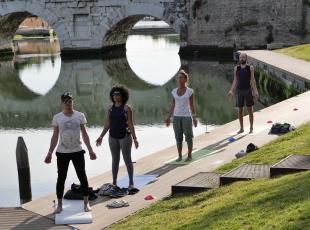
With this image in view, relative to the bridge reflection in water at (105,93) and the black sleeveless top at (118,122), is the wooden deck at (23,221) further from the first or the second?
the bridge reflection in water at (105,93)

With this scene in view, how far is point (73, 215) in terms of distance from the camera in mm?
8188

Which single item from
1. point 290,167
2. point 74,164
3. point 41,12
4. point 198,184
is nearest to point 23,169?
point 74,164

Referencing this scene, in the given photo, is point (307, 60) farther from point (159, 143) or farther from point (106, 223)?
point (106, 223)

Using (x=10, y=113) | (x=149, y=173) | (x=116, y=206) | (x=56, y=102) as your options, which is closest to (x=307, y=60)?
(x=56, y=102)

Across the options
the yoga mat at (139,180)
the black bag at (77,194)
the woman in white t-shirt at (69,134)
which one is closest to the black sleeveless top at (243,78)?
the yoga mat at (139,180)

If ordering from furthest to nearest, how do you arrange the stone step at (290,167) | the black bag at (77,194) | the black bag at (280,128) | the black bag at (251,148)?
the black bag at (280,128) → the black bag at (251,148) → the black bag at (77,194) → the stone step at (290,167)

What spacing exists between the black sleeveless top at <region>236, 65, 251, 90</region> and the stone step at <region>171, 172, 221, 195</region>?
3.92 meters

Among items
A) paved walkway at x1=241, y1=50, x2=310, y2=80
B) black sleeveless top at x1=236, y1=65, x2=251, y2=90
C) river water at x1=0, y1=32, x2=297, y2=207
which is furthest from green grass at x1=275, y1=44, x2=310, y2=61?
black sleeveless top at x1=236, y1=65, x2=251, y2=90

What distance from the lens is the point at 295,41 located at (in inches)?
1668

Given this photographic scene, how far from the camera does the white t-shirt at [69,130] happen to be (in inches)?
316

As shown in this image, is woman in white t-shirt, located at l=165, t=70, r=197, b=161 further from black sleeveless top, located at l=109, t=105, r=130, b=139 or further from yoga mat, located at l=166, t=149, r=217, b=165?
black sleeveless top, located at l=109, t=105, r=130, b=139

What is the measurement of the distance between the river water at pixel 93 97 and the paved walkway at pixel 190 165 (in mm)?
1738

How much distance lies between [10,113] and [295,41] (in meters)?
23.3

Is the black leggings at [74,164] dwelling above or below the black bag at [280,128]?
above
